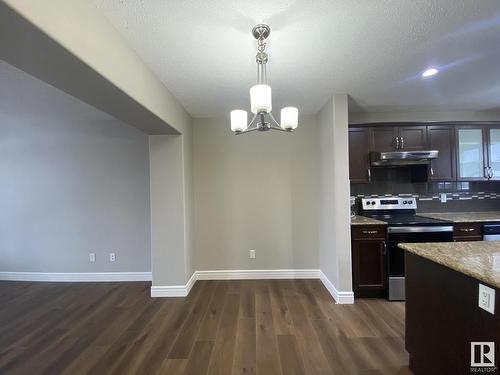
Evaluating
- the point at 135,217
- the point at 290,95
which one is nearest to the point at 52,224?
the point at 135,217

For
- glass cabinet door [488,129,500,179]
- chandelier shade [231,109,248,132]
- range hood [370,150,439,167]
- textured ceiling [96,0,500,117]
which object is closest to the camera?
textured ceiling [96,0,500,117]

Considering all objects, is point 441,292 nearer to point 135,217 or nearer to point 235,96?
point 235,96

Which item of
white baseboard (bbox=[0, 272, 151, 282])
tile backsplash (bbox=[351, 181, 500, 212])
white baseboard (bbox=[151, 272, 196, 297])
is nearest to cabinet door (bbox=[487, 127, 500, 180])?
tile backsplash (bbox=[351, 181, 500, 212])

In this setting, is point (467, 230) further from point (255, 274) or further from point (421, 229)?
point (255, 274)

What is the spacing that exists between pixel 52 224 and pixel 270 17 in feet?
13.7

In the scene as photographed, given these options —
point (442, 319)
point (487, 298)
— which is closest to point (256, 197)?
point (442, 319)

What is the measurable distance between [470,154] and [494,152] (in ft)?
1.14

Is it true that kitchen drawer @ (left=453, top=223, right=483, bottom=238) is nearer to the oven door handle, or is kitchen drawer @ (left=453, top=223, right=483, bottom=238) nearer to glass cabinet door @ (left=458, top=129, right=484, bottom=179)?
the oven door handle

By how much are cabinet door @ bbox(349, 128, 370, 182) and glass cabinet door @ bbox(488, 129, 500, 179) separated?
180 centimetres

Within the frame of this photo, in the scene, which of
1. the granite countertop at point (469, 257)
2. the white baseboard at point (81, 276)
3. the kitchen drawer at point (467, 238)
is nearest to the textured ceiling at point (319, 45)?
the granite countertop at point (469, 257)

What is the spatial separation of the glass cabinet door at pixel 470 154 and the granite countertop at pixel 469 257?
2.08 metres

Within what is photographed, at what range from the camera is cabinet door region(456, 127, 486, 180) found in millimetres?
3268

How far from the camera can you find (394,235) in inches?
110

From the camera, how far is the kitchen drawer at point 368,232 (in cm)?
280
